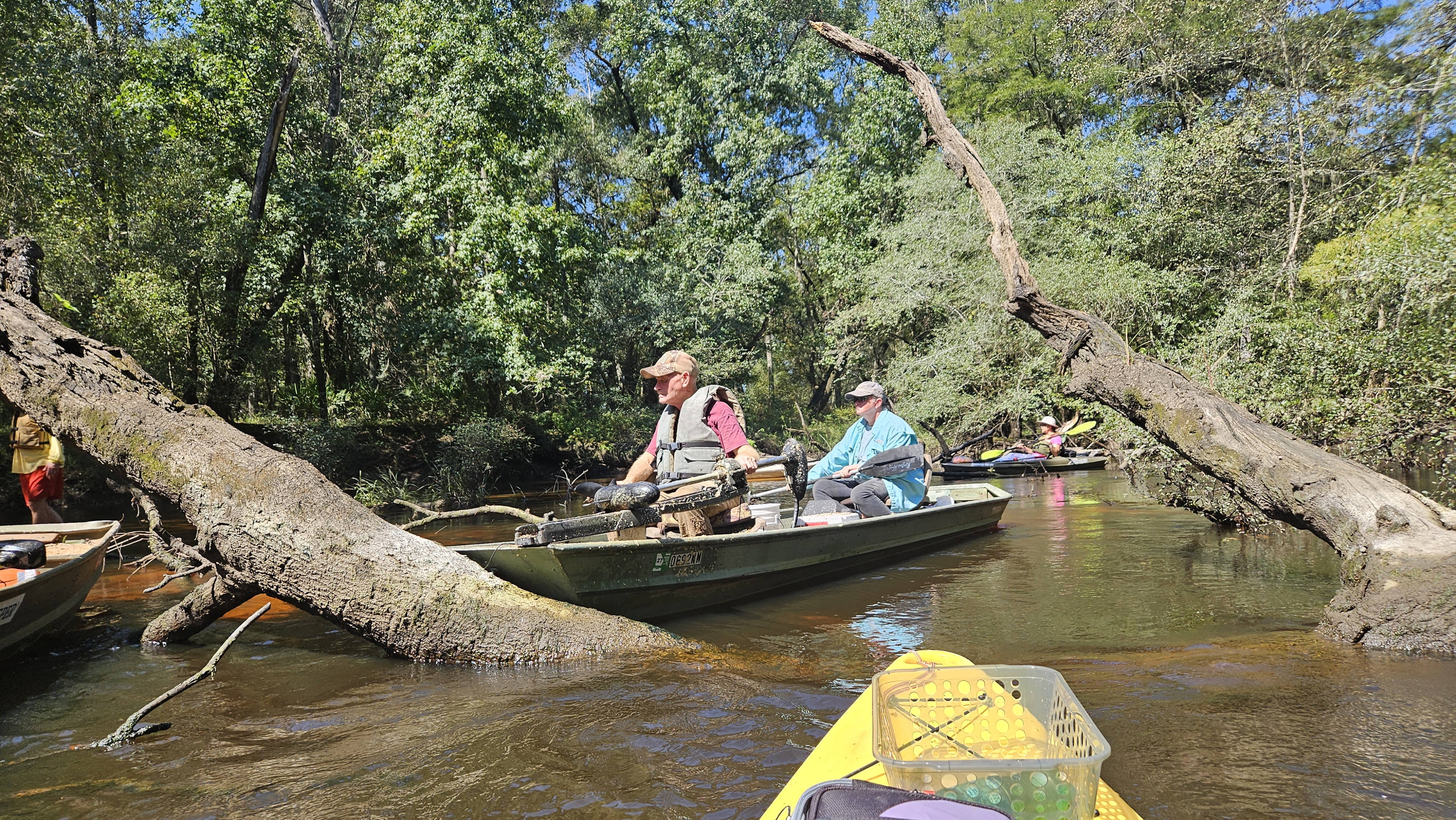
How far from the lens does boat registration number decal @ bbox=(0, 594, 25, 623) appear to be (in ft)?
14.4

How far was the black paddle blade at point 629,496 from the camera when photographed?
16.5 feet

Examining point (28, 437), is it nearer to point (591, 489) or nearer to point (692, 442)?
point (591, 489)

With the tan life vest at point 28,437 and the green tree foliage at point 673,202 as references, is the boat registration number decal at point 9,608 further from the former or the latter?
the green tree foliage at point 673,202

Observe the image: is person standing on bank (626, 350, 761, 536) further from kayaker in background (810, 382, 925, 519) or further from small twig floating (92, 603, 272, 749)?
small twig floating (92, 603, 272, 749)

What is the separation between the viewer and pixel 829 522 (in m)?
7.30

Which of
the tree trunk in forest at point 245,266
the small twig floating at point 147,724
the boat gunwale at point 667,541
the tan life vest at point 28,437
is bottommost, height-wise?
the small twig floating at point 147,724

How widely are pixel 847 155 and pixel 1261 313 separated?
13.1 meters

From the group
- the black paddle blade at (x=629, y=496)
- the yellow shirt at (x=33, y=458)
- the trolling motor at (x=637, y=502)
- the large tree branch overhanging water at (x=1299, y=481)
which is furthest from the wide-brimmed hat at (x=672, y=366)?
the yellow shirt at (x=33, y=458)

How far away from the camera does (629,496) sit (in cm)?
504

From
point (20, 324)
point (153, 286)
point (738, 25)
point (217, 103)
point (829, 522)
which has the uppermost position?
point (738, 25)

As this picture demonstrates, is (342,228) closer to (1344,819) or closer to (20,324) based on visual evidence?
(20,324)

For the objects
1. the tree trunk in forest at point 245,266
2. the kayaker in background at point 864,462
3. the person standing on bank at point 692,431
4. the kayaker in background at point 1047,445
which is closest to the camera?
the person standing on bank at point 692,431

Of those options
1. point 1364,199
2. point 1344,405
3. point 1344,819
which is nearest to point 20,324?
point 1344,819

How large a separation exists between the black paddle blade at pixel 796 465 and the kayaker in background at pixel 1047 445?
1073 cm
